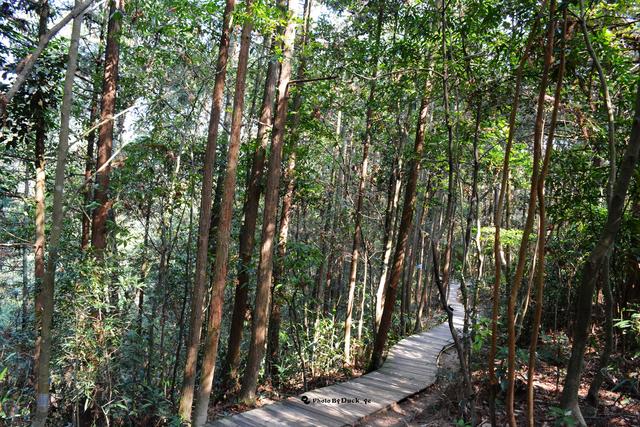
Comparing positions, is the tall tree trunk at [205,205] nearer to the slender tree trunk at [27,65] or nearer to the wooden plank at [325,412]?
the wooden plank at [325,412]

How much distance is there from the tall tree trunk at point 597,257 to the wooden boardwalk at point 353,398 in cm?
351

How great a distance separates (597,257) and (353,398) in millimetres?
4761

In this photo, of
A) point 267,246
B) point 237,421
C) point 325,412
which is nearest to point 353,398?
point 325,412

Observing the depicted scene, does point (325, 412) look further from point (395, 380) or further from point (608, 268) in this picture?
point (608, 268)

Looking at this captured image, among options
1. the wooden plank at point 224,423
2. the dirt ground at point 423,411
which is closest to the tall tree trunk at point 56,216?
the wooden plank at point 224,423

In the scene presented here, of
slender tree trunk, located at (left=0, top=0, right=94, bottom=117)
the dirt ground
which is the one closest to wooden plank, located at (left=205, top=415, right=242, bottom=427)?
the dirt ground

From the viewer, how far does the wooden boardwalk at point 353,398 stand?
4.96 metres

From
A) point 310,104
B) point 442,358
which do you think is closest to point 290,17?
point 310,104

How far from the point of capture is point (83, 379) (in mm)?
4898

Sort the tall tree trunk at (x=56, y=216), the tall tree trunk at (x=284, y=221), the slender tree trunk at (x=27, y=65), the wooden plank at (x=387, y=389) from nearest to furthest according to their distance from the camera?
the slender tree trunk at (x=27, y=65)
the tall tree trunk at (x=56, y=216)
the wooden plank at (x=387, y=389)
the tall tree trunk at (x=284, y=221)

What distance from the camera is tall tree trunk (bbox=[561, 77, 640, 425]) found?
1.84m

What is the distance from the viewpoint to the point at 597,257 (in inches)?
74.5

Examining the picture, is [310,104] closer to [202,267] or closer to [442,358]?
[202,267]

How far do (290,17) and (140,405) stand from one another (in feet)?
18.6
